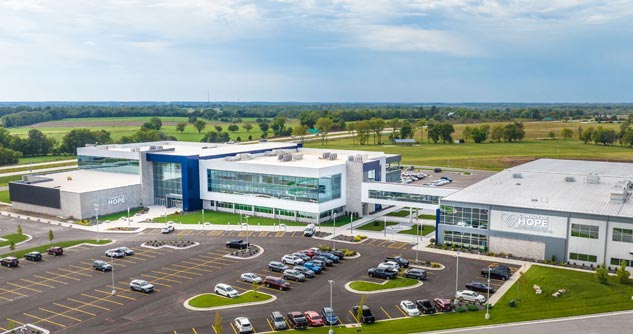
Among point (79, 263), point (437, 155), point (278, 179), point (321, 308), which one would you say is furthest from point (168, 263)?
point (437, 155)

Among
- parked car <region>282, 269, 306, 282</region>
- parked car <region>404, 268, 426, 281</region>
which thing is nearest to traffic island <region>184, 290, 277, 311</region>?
parked car <region>282, 269, 306, 282</region>

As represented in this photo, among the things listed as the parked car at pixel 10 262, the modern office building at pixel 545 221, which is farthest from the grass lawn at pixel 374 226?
the parked car at pixel 10 262

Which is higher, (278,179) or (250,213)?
(278,179)

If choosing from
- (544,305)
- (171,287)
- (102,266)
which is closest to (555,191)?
(544,305)

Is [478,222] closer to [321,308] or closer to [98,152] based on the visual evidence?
[321,308]

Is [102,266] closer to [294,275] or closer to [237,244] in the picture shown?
[237,244]

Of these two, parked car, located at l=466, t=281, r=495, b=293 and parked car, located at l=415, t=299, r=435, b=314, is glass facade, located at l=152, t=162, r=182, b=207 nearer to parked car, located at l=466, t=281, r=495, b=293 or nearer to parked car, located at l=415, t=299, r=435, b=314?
parked car, located at l=466, t=281, r=495, b=293
